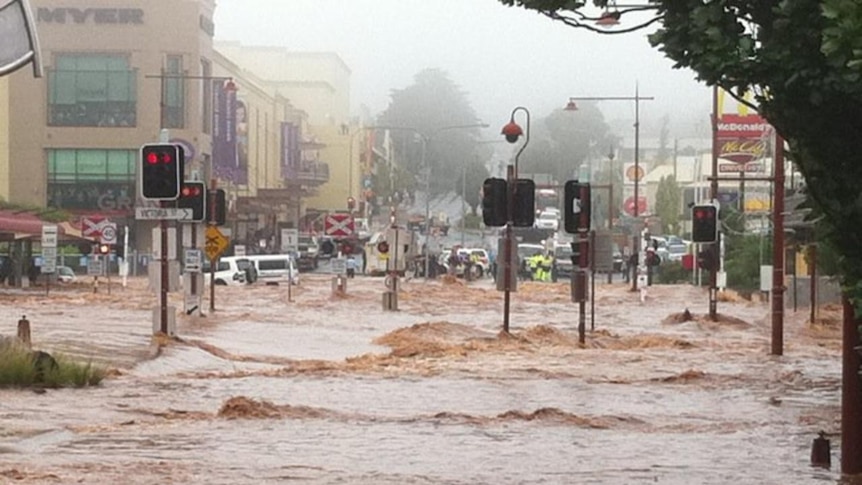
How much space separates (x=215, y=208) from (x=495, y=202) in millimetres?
14295

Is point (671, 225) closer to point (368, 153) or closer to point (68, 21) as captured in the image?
point (368, 153)

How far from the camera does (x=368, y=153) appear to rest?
173 m

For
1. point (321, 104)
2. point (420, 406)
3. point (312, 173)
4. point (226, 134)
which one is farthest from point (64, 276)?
point (321, 104)

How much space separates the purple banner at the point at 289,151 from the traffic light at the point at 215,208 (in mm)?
92555

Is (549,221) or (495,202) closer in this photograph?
(495,202)

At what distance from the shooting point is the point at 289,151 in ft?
470

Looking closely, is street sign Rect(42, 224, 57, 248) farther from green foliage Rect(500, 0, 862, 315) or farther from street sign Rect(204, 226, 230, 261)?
green foliage Rect(500, 0, 862, 315)

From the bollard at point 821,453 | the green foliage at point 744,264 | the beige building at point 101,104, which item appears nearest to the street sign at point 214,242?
the green foliage at point 744,264

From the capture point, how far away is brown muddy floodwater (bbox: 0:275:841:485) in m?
16.0

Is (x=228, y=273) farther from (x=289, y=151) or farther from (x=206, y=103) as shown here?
(x=289, y=151)

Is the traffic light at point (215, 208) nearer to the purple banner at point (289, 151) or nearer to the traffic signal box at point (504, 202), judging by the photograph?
the traffic signal box at point (504, 202)

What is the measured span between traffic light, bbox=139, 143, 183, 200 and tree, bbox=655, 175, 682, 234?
378 ft

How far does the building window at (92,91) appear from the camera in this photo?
104 meters

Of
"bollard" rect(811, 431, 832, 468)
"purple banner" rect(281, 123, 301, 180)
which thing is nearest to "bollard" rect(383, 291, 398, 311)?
"bollard" rect(811, 431, 832, 468)
